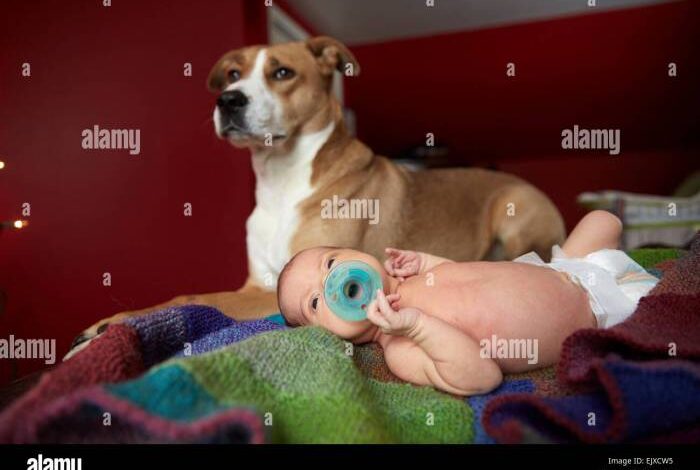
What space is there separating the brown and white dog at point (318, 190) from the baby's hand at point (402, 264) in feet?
1.60

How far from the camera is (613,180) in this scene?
517 centimetres

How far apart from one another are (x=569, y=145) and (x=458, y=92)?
55.8 inches

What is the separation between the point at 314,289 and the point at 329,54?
1.25 metres

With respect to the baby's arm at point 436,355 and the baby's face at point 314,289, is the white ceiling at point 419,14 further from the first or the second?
the baby's arm at point 436,355

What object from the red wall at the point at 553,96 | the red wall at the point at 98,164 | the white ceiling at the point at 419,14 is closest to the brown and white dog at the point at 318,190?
the red wall at the point at 98,164

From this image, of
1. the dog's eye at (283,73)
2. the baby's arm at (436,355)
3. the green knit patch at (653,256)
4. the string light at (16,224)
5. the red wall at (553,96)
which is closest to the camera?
the baby's arm at (436,355)

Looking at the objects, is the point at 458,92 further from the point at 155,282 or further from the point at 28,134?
the point at 28,134

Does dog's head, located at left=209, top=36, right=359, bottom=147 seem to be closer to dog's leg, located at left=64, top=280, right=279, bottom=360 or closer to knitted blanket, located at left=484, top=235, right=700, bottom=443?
dog's leg, located at left=64, top=280, right=279, bottom=360

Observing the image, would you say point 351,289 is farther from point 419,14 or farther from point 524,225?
point 419,14

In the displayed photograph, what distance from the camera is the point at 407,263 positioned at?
1145 millimetres

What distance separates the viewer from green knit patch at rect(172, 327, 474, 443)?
588 millimetres

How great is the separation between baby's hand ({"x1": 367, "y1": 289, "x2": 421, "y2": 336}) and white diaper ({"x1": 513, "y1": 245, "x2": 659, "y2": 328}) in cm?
41

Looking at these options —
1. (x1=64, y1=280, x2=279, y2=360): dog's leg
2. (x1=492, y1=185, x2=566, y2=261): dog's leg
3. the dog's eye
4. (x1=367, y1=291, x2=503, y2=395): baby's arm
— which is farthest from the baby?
(x1=492, y1=185, x2=566, y2=261): dog's leg

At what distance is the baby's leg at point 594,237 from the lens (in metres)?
1.22
